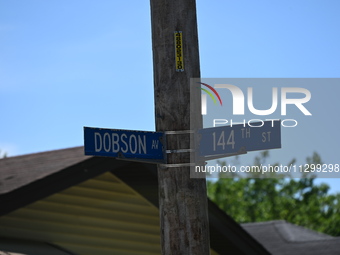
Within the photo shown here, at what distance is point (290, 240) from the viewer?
19109 mm

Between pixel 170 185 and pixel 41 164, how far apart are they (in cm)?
510

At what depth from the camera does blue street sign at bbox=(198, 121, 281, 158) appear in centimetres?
657

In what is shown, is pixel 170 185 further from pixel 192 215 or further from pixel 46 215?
pixel 46 215

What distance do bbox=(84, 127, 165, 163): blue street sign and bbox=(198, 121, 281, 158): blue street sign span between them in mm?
361

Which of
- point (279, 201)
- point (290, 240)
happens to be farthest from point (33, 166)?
point (279, 201)

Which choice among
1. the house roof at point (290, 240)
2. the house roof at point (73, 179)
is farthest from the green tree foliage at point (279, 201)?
the house roof at point (73, 179)

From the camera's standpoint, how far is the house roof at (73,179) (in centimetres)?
1012

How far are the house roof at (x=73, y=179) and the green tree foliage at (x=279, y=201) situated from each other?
137ft

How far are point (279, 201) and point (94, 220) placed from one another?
162ft

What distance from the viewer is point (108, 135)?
6477mm

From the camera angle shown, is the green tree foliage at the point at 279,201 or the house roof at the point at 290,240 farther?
the green tree foliage at the point at 279,201

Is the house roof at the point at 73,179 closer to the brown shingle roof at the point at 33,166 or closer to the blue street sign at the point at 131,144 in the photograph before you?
the brown shingle roof at the point at 33,166

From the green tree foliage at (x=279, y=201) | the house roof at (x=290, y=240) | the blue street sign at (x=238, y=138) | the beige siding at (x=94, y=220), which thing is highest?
the blue street sign at (x=238, y=138)

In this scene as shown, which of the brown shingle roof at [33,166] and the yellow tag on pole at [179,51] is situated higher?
the yellow tag on pole at [179,51]
